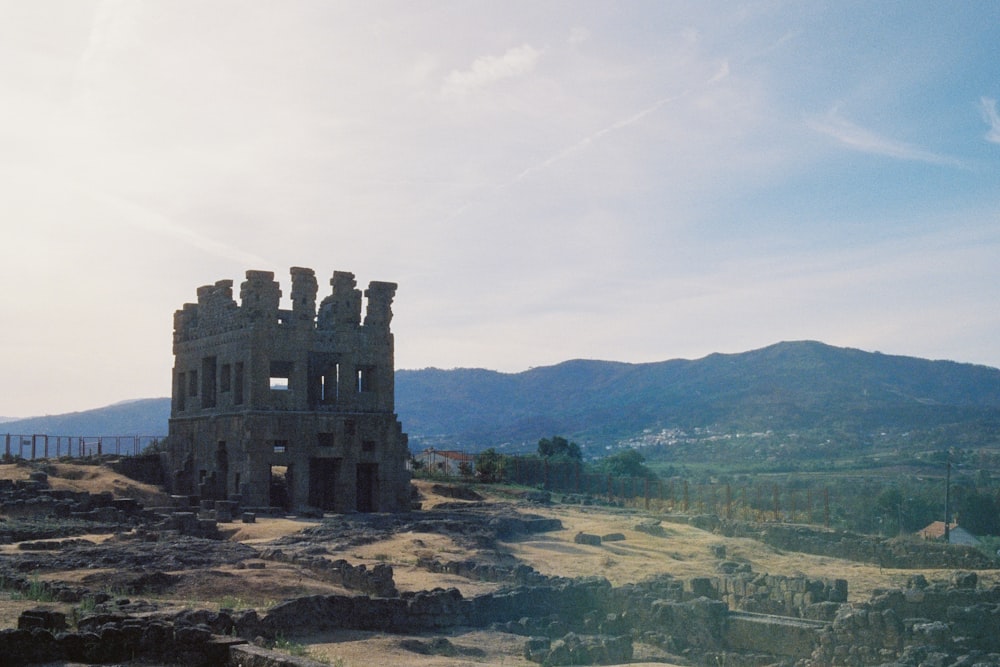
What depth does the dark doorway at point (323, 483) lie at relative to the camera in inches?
1692

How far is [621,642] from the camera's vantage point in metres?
16.6

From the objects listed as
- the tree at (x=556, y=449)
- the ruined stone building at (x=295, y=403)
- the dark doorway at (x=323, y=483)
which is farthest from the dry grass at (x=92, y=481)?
the tree at (x=556, y=449)

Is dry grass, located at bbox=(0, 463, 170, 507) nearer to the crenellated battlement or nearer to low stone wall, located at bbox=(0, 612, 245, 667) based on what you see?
the crenellated battlement

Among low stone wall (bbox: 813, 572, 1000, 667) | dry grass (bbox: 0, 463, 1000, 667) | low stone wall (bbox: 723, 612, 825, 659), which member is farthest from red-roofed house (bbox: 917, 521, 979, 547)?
low stone wall (bbox: 723, 612, 825, 659)

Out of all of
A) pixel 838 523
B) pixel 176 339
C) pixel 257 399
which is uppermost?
pixel 176 339

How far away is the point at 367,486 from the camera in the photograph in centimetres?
4441

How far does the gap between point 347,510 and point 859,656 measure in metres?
28.0

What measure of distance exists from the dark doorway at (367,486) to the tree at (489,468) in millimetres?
15115

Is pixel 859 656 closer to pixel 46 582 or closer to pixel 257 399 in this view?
pixel 46 582

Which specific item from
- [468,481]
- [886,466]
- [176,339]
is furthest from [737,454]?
[176,339]

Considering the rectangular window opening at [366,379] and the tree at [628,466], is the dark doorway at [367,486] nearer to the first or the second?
the rectangular window opening at [366,379]

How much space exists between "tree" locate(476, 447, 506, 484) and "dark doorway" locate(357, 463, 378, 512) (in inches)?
595

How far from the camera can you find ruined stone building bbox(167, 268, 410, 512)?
41.4 meters

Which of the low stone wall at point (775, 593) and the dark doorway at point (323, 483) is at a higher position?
the dark doorway at point (323, 483)
